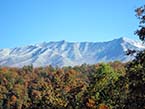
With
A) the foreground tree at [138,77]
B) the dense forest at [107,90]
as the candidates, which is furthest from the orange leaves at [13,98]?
the foreground tree at [138,77]

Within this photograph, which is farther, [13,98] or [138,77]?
[13,98]

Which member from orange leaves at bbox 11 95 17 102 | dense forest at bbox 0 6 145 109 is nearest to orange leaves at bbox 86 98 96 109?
dense forest at bbox 0 6 145 109

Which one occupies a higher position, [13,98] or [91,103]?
[13,98]

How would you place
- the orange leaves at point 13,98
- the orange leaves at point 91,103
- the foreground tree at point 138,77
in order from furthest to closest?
1. the orange leaves at point 13,98
2. the orange leaves at point 91,103
3. the foreground tree at point 138,77

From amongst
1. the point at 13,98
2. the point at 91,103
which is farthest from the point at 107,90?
the point at 13,98

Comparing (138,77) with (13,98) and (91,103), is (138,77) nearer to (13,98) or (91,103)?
(91,103)

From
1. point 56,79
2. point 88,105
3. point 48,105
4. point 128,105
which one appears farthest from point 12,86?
point 128,105

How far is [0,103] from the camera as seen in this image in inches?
6491

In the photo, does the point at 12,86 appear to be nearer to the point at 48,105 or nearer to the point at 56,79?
the point at 56,79

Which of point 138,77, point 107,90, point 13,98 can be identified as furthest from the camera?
point 13,98

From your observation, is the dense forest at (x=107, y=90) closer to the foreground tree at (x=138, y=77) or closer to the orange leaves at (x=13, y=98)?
the foreground tree at (x=138, y=77)

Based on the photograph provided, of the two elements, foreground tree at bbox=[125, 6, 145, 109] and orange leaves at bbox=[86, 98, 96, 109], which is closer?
foreground tree at bbox=[125, 6, 145, 109]

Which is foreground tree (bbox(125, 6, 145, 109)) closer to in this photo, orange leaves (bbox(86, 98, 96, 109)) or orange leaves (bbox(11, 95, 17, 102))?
orange leaves (bbox(86, 98, 96, 109))

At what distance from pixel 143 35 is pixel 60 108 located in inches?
2041
